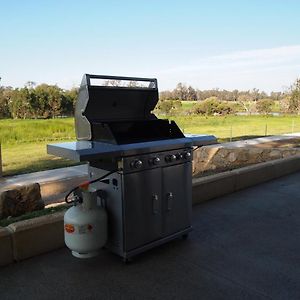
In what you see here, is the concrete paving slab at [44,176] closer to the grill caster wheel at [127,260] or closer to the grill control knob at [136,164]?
the grill caster wheel at [127,260]

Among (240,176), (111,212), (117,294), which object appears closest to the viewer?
(117,294)

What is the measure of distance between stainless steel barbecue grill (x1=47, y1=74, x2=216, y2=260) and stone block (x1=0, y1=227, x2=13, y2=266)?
0.77 m

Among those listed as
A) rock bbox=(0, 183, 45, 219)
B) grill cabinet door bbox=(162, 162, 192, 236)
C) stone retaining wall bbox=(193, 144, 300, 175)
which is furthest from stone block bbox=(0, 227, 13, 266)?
stone retaining wall bbox=(193, 144, 300, 175)

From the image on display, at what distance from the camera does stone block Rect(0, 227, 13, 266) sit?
281 centimetres

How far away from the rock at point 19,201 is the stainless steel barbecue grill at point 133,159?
2.99 meters

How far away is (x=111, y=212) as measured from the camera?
113 inches

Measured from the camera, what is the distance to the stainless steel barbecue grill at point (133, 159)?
9.00ft

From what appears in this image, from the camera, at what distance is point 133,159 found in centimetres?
274

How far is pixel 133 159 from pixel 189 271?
1.00 m

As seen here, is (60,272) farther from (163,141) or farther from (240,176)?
(240,176)

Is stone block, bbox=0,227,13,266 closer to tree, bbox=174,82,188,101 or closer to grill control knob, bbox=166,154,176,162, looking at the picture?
grill control knob, bbox=166,154,176,162

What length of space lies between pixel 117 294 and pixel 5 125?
1867 cm

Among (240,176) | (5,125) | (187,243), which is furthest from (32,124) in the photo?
(187,243)

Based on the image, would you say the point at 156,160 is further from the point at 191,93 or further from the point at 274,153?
the point at 191,93
